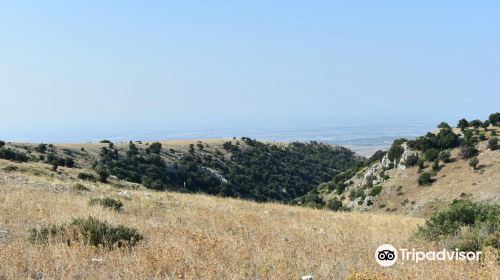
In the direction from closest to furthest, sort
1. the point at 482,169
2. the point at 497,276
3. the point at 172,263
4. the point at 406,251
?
the point at 497,276 → the point at 172,263 → the point at 406,251 → the point at 482,169

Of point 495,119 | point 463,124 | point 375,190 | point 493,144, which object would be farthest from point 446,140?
point 495,119

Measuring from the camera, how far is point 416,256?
25.3ft

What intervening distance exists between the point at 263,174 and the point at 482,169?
4976 centimetres

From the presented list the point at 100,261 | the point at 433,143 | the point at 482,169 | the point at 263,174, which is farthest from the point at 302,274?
the point at 263,174

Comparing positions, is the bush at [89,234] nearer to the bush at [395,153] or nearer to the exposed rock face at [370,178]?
the exposed rock face at [370,178]

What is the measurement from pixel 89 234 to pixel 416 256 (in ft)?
21.0

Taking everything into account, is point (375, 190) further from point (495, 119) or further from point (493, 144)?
point (495, 119)

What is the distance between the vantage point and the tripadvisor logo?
23.8 feet

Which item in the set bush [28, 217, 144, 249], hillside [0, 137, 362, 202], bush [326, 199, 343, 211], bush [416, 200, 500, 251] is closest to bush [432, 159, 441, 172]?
bush [326, 199, 343, 211]

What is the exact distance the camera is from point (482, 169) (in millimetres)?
60438

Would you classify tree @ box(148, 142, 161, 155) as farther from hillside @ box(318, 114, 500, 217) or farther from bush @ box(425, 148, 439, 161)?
bush @ box(425, 148, 439, 161)

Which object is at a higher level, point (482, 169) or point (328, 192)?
point (482, 169)

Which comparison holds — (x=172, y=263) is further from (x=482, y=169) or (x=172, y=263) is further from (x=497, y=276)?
(x=482, y=169)

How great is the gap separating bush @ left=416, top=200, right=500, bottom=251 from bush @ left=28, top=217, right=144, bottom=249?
6.75 metres
